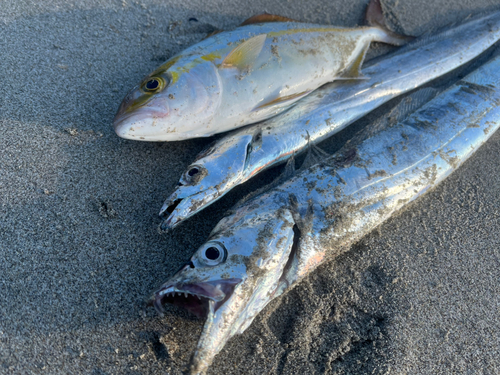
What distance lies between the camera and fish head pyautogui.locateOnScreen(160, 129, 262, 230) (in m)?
2.31

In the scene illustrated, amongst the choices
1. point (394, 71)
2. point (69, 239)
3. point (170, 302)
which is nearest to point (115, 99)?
point (69, 239)

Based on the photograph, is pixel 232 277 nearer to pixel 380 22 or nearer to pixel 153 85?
pixel 153 85

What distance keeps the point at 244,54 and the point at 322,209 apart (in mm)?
1303

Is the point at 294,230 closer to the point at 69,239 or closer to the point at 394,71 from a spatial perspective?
the point at 69,239

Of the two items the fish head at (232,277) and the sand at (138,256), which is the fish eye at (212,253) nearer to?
the fish head at (232,277)

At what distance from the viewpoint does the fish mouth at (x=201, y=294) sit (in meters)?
1.83

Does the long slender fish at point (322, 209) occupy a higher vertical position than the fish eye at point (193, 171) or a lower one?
lower

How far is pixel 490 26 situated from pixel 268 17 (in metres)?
2.27

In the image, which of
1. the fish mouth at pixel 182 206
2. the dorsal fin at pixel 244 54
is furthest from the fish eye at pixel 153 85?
the fish mouth at pixel 182 206

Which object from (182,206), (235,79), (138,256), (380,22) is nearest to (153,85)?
(235,79)

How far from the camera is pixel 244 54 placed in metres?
2.69

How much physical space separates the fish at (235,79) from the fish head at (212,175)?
17cm

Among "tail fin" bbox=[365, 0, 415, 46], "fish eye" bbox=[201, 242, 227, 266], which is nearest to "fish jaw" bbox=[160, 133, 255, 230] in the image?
"fish eye" bbox=[201, 242, 227, 266]

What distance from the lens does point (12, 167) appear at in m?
2.53
